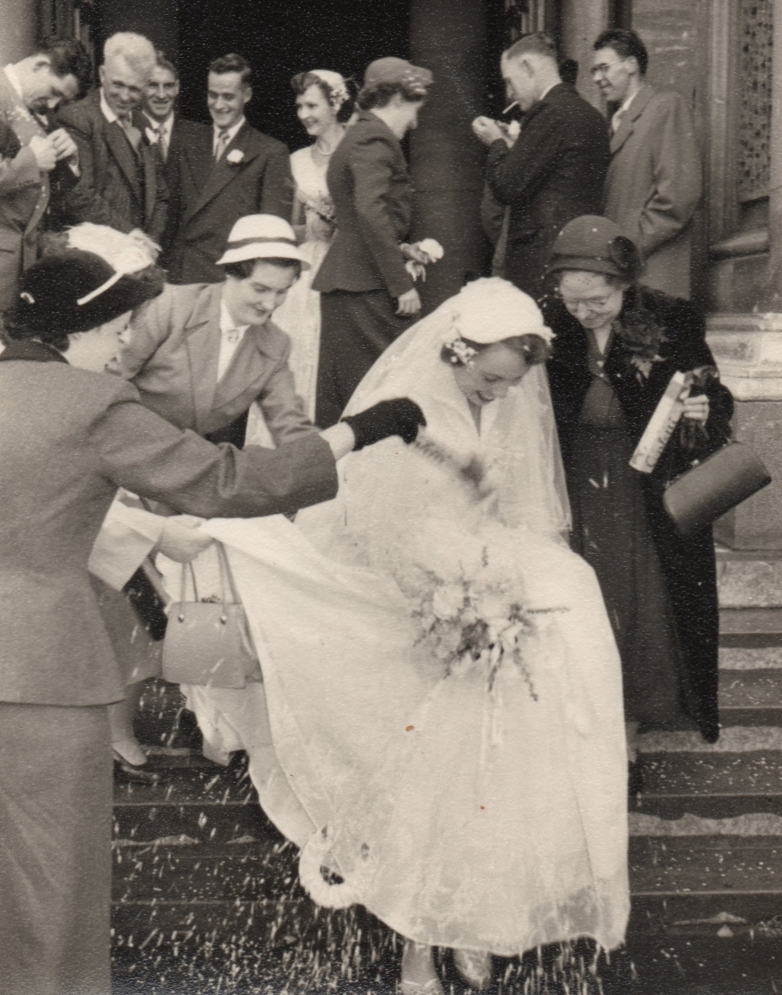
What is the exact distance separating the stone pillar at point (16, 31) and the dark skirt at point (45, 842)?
4911mm

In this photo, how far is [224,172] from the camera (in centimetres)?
723

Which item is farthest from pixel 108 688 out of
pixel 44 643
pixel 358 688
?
pixel 358 688

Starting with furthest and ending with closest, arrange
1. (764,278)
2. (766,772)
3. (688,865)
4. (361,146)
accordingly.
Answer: (764,278)
(361,146)
(766,772)
(688,865)

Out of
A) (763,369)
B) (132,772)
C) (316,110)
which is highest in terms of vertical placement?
(316,110)

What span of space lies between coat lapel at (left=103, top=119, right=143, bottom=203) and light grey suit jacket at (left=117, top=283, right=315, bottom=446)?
2135 mm

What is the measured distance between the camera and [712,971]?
439 cm

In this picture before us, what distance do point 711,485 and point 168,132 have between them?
3.77 m

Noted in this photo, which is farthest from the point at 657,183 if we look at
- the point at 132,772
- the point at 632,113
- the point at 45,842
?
the point at 45,842

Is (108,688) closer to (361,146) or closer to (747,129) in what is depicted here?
(361,146)

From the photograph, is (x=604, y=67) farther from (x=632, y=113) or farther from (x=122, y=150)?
(x=122, y=150)

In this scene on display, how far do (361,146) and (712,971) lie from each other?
348cm

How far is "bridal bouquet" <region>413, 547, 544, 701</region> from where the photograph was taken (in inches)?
161

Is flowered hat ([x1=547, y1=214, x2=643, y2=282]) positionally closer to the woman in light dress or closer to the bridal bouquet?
the bridal bouquet

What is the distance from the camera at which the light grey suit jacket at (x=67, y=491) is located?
3.08m
